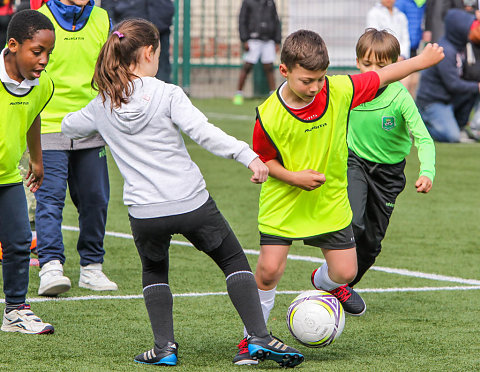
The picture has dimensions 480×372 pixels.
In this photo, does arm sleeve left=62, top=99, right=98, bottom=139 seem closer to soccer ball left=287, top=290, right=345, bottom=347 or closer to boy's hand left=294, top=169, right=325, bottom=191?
boy's hand left=294, top=169, right=325, bottom=191

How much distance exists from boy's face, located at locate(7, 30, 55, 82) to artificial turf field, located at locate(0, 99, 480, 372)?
1.35 m

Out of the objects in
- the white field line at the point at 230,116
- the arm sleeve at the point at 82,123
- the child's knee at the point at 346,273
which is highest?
the arm sleeve at the point at 82,123

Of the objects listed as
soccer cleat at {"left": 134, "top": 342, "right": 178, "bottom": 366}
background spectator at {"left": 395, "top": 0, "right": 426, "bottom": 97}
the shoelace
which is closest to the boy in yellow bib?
the shoelace

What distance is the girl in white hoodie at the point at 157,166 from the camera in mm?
4117

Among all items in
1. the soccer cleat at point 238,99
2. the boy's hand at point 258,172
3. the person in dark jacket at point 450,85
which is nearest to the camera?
the boy's hand at point 258,172

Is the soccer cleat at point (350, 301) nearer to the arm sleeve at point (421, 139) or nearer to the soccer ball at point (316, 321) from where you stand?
the soccer ball at point (316, 321)

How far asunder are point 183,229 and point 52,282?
168 cm

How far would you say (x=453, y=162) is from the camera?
11.6m

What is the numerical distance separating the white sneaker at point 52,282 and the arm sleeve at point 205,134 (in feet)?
6.10

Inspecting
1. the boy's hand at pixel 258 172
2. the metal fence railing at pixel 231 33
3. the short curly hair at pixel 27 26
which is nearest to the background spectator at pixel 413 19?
the metal fence railing at pixel 231 33

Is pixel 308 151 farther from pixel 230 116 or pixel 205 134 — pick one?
pixel 230 116

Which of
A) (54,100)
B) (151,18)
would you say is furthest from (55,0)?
(151,18)

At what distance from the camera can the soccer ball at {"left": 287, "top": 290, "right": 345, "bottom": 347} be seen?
4.39m

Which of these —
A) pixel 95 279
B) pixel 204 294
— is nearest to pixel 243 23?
pixel 95 279
